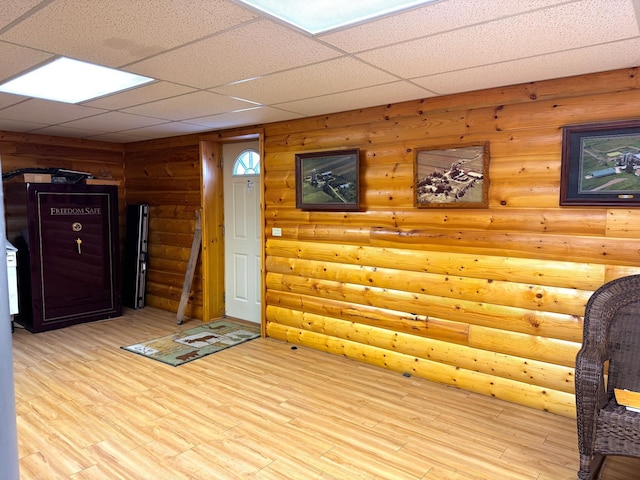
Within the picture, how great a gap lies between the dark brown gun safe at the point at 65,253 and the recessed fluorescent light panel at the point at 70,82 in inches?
75.7

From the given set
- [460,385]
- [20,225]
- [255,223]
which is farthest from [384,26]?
[20,225]

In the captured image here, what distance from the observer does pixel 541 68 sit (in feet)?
8.84

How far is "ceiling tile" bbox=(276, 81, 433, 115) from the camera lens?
320 centimetres

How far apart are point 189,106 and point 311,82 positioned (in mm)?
1306

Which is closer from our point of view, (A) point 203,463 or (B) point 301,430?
(A) point 203,463

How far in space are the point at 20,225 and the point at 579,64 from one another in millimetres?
5708

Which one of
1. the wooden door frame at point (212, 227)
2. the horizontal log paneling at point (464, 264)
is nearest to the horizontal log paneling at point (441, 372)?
the horizontal log paneling at point (464, 264)

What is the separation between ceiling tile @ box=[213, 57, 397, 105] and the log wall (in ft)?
2.46

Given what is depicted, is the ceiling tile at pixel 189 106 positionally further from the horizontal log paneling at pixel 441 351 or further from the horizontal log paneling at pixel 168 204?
the horizontal log paneling at pixel 441 351

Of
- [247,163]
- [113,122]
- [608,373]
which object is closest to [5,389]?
[608,373]

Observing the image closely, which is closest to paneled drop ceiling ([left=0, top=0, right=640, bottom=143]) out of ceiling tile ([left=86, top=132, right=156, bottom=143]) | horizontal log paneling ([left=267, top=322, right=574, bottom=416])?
ceiling tile ([left=86, top=132, right=156, bottom=143])

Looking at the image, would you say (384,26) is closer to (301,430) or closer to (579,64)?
(579,64)

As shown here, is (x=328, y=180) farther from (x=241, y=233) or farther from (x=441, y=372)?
(x=441, y=372)

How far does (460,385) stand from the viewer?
3.48 meters
